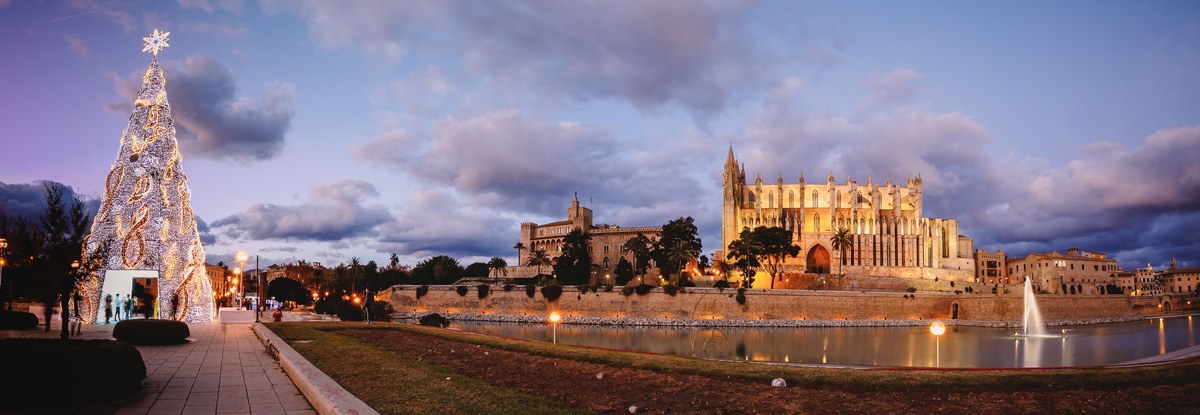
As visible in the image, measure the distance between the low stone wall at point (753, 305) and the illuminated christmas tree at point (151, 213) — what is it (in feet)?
127

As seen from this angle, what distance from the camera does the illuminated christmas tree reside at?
22141mm

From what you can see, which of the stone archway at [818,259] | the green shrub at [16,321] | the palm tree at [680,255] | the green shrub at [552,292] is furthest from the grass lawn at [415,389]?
the stone archway at [818,259]

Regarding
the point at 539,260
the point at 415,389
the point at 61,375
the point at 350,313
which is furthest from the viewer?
the point at 539,260

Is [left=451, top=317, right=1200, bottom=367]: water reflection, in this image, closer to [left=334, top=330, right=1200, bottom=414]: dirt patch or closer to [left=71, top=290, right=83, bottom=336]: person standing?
[left=334, top=330, right=1200, bottom=414]: dirt patch

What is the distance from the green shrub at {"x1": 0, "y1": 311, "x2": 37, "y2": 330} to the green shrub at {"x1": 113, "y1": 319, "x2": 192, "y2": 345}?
7.12m

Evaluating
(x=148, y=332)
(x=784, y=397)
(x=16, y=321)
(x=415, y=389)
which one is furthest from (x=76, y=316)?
(x=784, y=397)

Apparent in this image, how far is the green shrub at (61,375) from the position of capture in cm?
732

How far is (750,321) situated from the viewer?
55.3m

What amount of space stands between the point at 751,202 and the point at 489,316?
49939mm

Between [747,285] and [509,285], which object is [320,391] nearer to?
[509,285]

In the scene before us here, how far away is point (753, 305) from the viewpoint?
186 feet

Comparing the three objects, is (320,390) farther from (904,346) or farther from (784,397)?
(904,346)

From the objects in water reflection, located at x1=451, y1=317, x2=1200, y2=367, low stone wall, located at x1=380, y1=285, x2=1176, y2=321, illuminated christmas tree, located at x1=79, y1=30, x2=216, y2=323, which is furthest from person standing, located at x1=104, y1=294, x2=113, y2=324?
low stone wall, located at x1=380, y1=285, x2=1176, y2=321

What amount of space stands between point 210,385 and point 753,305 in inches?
2037
